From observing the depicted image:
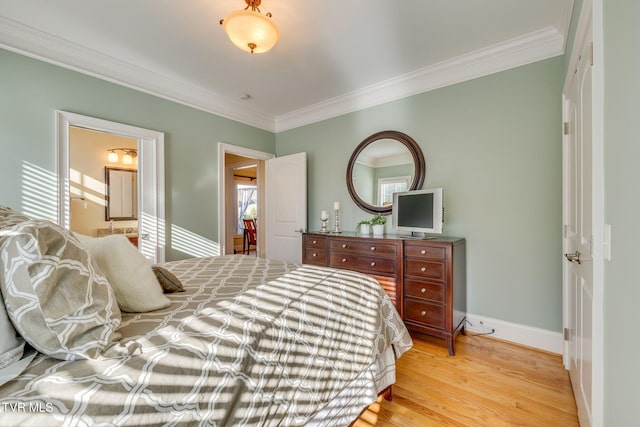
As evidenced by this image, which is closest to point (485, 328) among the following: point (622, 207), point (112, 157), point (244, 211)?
point (622, 207)

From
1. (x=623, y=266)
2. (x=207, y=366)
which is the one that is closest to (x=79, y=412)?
(x=207, y=366)

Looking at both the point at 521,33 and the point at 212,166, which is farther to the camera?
the point at 212,166

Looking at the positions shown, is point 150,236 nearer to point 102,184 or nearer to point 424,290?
point 102,184

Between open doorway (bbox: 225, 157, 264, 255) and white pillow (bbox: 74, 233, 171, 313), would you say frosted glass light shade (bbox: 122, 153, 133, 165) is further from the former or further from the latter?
white pillow (bbox: 74, 233, 171, 313)

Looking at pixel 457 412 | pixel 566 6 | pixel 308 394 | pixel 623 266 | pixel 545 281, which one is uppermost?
pixel 566 6

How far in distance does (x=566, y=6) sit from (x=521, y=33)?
37 centimetres

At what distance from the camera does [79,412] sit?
23.4 inches

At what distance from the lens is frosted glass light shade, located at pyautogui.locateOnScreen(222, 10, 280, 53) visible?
176cm

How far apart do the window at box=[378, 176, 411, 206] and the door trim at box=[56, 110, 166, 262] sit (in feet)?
8.25

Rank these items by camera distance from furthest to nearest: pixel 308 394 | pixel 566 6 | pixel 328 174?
1. pixel 328 174
2. pixel 566 6
3. pixel 308 394

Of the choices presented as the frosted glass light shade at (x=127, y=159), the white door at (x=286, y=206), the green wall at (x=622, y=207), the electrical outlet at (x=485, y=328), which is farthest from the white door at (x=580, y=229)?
the frosted glass light shade at (x=127, y=159)

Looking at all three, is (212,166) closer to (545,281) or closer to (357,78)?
(357,78)

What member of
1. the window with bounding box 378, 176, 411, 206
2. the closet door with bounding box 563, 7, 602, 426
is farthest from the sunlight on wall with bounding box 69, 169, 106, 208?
the closet door with bounding box 563, 7, 602, 426

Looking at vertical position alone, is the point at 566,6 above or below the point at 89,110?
above
